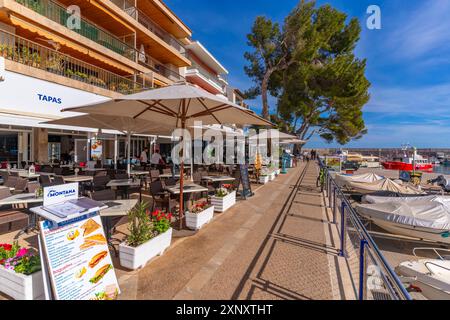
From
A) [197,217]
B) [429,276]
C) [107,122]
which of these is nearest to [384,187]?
[429,276]

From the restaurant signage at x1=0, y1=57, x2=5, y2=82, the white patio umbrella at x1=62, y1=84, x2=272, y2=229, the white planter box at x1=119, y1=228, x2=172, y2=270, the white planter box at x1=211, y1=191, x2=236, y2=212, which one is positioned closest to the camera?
the white planter box at x1=119, y1=228, x2=172, y2=270

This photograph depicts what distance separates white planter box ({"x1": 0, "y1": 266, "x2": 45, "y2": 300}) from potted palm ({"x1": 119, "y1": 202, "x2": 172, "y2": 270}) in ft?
3.24

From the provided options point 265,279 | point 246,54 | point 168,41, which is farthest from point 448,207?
point 168,41

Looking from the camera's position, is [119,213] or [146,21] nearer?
[119,213]

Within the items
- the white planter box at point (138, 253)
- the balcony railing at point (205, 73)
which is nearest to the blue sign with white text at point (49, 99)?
the white planter box at point (138, 253)

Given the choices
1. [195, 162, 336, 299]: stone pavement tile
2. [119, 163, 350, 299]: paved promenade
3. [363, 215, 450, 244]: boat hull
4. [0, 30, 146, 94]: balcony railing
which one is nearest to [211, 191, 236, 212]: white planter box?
[119, 163, 350, 299]: paved promenade

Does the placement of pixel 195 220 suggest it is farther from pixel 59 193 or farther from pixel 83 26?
pixel 83 26

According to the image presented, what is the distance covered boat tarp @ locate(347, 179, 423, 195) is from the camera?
10320 mm

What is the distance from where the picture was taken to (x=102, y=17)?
16.9 meters

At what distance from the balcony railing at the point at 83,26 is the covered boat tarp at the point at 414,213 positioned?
686 inches

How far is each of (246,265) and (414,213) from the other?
5.44 meters

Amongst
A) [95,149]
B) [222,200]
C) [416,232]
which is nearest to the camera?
[416,232]

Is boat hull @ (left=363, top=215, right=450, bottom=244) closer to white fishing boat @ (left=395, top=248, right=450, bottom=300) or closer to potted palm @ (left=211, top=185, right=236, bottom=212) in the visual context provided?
white fishing boat @ (left=395, top=248, right=450, bottom=300)

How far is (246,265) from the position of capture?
12.3ft
